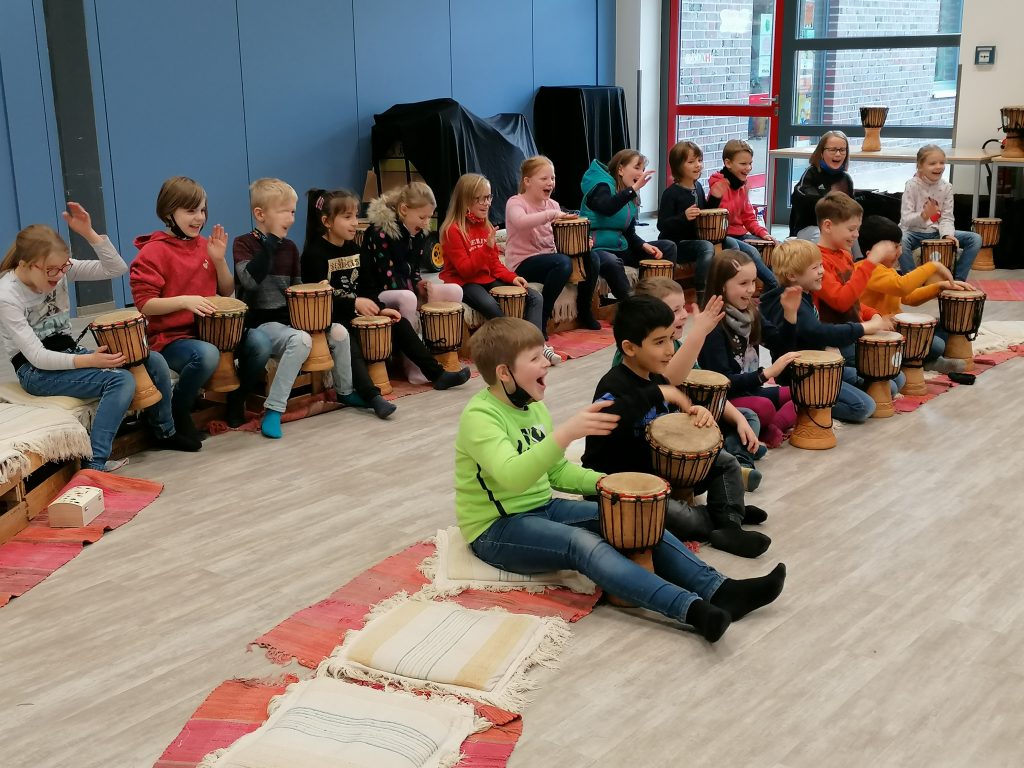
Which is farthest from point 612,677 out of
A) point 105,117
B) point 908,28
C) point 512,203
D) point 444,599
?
point 908,28

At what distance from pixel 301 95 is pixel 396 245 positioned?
2.98 metres

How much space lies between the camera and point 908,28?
942cm

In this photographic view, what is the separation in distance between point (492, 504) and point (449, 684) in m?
0.60

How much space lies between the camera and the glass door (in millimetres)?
10234

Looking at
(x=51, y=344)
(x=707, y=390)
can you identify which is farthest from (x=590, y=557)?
(x=51, y=344)

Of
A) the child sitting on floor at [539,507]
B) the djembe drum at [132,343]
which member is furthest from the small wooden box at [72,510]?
the child sitting on floor at [539,507]

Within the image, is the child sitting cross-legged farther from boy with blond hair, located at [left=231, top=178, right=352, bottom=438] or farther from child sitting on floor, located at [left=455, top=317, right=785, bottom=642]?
boy with blond hair, located at [left=231, top=178, right=352, bottom=438]

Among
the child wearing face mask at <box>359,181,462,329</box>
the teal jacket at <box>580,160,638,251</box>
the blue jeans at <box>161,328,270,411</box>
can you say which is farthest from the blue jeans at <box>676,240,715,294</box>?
the blue jeans at <box>161,328,270,411</box>

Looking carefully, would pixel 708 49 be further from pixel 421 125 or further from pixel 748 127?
pixel 421 125

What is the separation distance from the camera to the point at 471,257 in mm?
5719

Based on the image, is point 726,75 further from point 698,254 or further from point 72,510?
point 72,510

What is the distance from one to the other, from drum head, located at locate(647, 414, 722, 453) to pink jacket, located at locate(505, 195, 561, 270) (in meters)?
2.94

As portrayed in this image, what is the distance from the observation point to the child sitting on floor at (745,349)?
13.2 ft

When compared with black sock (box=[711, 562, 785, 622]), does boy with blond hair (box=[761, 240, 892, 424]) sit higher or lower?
higher
